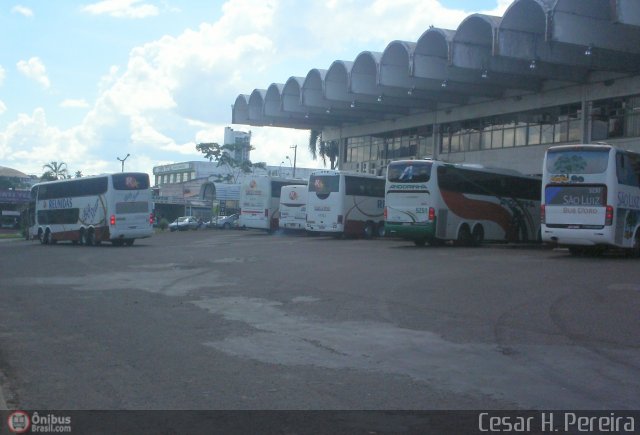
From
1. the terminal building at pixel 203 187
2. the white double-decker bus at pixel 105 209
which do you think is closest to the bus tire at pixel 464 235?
the white double-decker bus at pixel 105 209

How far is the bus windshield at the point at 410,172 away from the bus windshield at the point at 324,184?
25.9 feet

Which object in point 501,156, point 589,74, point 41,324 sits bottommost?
point 41,324

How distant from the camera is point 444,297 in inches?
546

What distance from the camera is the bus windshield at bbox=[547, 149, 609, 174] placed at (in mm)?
21219

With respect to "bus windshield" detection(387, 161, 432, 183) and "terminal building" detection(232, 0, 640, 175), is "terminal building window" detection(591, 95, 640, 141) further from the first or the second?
"bus windshield" detection(387, 161, 432, 183)

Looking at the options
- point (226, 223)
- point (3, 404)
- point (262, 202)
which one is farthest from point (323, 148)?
point (3, 404)

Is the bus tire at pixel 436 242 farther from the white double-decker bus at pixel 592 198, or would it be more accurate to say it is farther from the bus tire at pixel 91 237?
the bus tire at pixel 91 237

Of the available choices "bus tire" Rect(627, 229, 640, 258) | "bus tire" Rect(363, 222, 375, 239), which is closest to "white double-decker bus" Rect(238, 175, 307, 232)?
"bus tire" Rect(363, 222, 375, 239)

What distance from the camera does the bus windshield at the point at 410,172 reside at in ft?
90.8
